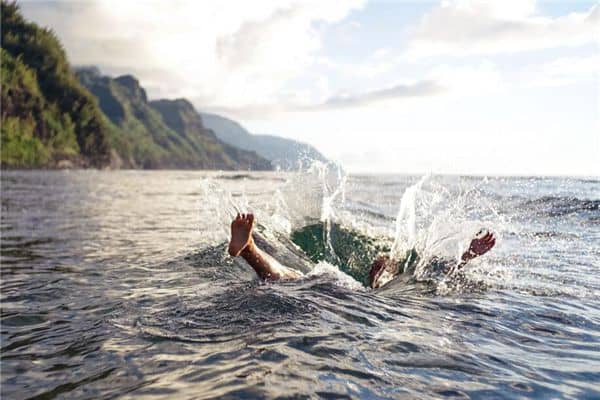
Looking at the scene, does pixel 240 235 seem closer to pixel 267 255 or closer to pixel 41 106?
pixel 267 255

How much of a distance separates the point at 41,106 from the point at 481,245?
97.6 meters

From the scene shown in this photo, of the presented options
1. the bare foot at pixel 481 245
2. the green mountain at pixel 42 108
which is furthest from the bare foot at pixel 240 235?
the green mountain at pixel 42 108

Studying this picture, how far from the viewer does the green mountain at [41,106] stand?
78.0 meters

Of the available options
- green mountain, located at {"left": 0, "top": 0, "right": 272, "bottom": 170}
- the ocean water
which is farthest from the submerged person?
green mountain, located at {"left": 0, "top": 0, "right": 272, "bottom": 170}

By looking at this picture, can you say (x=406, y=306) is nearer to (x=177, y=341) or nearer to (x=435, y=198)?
(x=177, y=341)

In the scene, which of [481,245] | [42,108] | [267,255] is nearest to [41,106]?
[42,108]

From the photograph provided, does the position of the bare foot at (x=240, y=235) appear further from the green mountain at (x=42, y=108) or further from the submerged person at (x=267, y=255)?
the green mountain at (x=42, y=108)

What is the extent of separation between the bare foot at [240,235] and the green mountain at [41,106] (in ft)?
253

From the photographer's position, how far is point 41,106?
8781cm

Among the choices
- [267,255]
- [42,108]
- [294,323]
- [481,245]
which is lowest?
[294,323]

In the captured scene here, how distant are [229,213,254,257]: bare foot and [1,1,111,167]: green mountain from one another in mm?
77206

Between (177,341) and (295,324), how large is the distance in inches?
40.0

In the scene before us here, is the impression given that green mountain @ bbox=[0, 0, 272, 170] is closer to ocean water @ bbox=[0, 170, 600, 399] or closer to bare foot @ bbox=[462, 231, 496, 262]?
ocean water @ bbox=[0, 170, 600, 399]

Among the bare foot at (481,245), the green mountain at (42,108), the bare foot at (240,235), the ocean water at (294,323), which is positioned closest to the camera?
the ocean water at (294,323)
